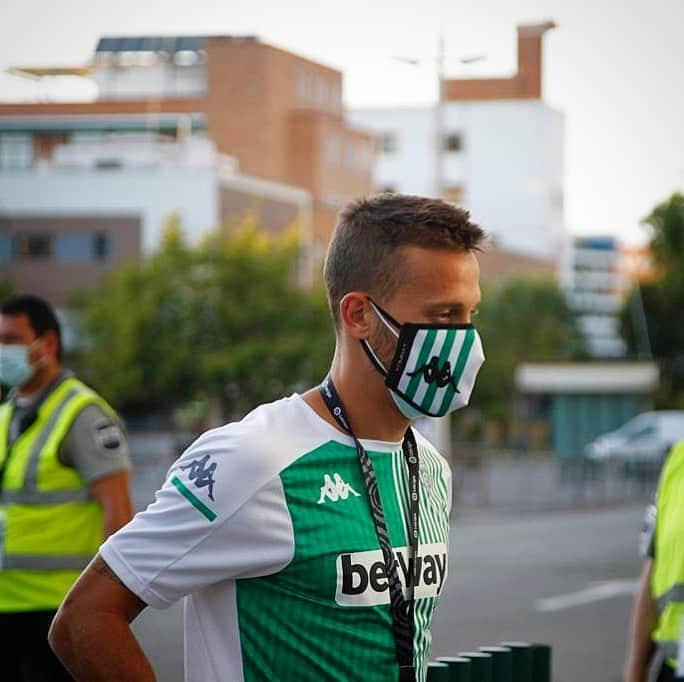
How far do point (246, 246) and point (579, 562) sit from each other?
38887mm

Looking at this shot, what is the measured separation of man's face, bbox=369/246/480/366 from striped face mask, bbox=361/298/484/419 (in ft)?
0.05

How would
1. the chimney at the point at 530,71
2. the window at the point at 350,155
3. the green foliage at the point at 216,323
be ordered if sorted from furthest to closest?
the chimney at the point at 530,71 → the window at the point at 350,155 → the green foliage at the point at 216,323

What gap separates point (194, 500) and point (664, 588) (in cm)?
201

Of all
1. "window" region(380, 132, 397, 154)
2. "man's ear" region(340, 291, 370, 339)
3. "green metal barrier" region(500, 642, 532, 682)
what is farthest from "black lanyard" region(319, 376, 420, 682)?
"window" region(380, 132, 397, 154)

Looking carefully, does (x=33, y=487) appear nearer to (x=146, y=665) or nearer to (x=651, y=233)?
(x=146, y=665)

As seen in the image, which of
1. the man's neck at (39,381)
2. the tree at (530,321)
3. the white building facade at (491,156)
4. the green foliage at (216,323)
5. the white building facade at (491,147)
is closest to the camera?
the man's neck at (39,381)

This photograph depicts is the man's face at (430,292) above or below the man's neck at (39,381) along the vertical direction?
above

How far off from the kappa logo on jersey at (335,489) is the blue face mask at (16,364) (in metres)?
3.47

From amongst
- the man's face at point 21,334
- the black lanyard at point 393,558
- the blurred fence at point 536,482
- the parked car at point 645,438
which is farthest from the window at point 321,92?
the black lanyard at point 393,558

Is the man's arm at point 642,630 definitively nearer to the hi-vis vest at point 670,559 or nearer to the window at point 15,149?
the hi-vis vest at point 670,559

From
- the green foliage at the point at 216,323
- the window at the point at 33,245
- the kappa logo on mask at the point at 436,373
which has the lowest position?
the green foliage at the point at 216,323

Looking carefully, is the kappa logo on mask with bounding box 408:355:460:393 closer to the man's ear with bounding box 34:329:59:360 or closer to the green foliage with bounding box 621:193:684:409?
the man's ear with bounding box 34:329:59:360

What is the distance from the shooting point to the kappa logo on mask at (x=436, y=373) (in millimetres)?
3307

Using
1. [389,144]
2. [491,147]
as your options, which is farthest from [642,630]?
[389,144]
